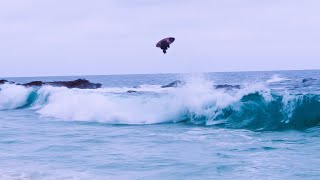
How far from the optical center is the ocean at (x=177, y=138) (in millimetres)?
7500

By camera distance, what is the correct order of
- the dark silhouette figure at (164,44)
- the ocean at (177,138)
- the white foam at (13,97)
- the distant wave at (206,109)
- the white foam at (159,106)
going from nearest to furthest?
the ocean at (177,138) < the dark silhouette figure at (164,44) < the distant wave at (206,109) < the white foam at (159,106) < the white foam at (13,97)

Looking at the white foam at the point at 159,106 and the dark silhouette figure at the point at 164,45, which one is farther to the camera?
the white foam at the point at 159,106

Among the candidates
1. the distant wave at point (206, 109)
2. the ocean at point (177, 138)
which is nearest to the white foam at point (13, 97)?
the ocean at point (177, 138)

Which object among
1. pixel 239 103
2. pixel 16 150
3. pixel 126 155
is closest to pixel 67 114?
pixel 239 103

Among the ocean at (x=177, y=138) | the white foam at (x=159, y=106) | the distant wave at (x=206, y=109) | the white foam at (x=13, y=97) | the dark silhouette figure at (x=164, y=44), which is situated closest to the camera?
the ocean at (x=177, y=138)

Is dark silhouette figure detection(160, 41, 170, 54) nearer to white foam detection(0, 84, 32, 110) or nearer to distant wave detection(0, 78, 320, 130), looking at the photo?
distant wave detection(0, 78, 320, 130)

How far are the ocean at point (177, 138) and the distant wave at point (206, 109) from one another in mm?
31

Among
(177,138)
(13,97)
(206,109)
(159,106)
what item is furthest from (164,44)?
(13,97)

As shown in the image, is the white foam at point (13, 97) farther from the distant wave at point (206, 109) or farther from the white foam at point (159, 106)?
the white foam at point (159, 106)

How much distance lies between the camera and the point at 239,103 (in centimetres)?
1559

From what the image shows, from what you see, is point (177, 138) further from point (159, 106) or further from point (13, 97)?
point (13, 97)

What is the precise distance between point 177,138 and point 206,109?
4763 millimetres

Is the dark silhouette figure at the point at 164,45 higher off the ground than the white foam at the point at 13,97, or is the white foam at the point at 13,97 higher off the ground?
the dark silhouette figure at the point at 164,45

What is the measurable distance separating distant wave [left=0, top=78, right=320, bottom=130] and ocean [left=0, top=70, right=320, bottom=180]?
0.03 meters
